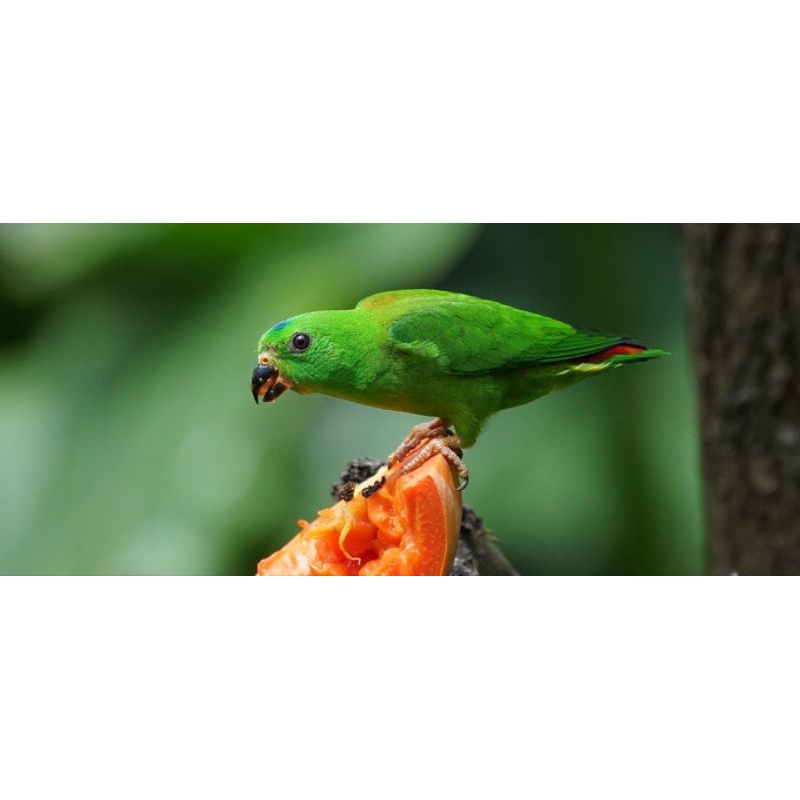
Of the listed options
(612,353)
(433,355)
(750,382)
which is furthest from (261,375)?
(750,382)

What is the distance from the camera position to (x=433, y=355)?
2117 mm

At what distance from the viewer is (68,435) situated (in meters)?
3.00

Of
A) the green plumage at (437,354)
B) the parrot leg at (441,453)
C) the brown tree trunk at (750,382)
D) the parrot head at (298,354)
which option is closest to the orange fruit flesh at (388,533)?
the parrot leg at (441,453)

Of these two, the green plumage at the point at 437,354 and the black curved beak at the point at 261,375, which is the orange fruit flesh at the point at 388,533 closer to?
the green plumage at the point at 437,354

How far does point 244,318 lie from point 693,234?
134cm

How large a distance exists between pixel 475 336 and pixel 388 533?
17.6 inches

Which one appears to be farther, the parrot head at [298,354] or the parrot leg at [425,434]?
the parrot leg at [425,434]

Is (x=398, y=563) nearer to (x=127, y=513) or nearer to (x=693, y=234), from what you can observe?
(x=127, y=513)

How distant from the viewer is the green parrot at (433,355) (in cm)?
208

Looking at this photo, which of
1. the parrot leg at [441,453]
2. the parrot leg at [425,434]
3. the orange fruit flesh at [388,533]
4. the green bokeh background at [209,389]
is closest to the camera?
the orange fruit flesh at [388,533]

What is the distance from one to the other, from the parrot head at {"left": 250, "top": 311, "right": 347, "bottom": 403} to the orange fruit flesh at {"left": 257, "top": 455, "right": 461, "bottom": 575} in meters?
0.25

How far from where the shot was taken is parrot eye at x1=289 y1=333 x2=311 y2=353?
2064 millimetres

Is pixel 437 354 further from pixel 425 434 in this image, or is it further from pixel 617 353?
pixel 617 353

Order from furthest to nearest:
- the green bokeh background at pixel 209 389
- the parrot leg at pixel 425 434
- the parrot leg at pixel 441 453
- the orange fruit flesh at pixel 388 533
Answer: the green bokeh background at pixel 209 389 < the parrot leg at pixel 425 434 < the parrot leg at pixel 441 453 < the orange fruit flesh at pixel 388 533
